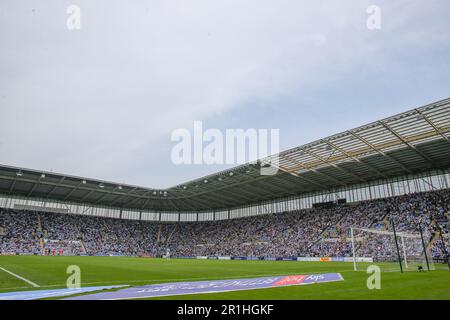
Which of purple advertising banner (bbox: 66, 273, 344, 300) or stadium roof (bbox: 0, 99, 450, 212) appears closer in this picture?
purple advertising banner (bbox: 66, 273, 344, 300)

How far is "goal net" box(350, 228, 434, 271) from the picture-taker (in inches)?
949

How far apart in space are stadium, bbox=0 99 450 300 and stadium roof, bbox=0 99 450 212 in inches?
6.8

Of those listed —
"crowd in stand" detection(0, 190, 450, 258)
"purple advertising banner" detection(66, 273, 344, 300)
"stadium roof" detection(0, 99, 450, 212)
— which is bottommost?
"purple advertising banner" detection(66, 273, 344, 300)

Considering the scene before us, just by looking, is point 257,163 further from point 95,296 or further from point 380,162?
point 95,296

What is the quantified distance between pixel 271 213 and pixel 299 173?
19966 millimetres

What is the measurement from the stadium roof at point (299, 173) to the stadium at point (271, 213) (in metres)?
0.17

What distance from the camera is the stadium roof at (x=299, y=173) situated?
102ft

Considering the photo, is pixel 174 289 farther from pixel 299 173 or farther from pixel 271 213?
pixel 271 213

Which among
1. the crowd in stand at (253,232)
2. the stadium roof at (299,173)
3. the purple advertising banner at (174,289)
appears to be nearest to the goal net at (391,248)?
the crowd in stand at (253,232)

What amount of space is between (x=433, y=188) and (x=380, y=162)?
1003 centimetres

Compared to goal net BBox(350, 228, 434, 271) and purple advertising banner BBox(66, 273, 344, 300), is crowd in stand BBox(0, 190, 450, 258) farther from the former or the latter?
purple advertising banner BBox(66, 273, 344, 300)

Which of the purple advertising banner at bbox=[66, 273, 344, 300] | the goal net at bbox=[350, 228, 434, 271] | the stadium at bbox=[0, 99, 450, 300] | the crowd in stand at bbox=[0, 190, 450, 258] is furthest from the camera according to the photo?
the crowd in stand at bbox=[0, 190, 450, 258]

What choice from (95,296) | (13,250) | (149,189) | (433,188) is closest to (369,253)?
(433,188)

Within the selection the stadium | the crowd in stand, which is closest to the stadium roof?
the stadium
